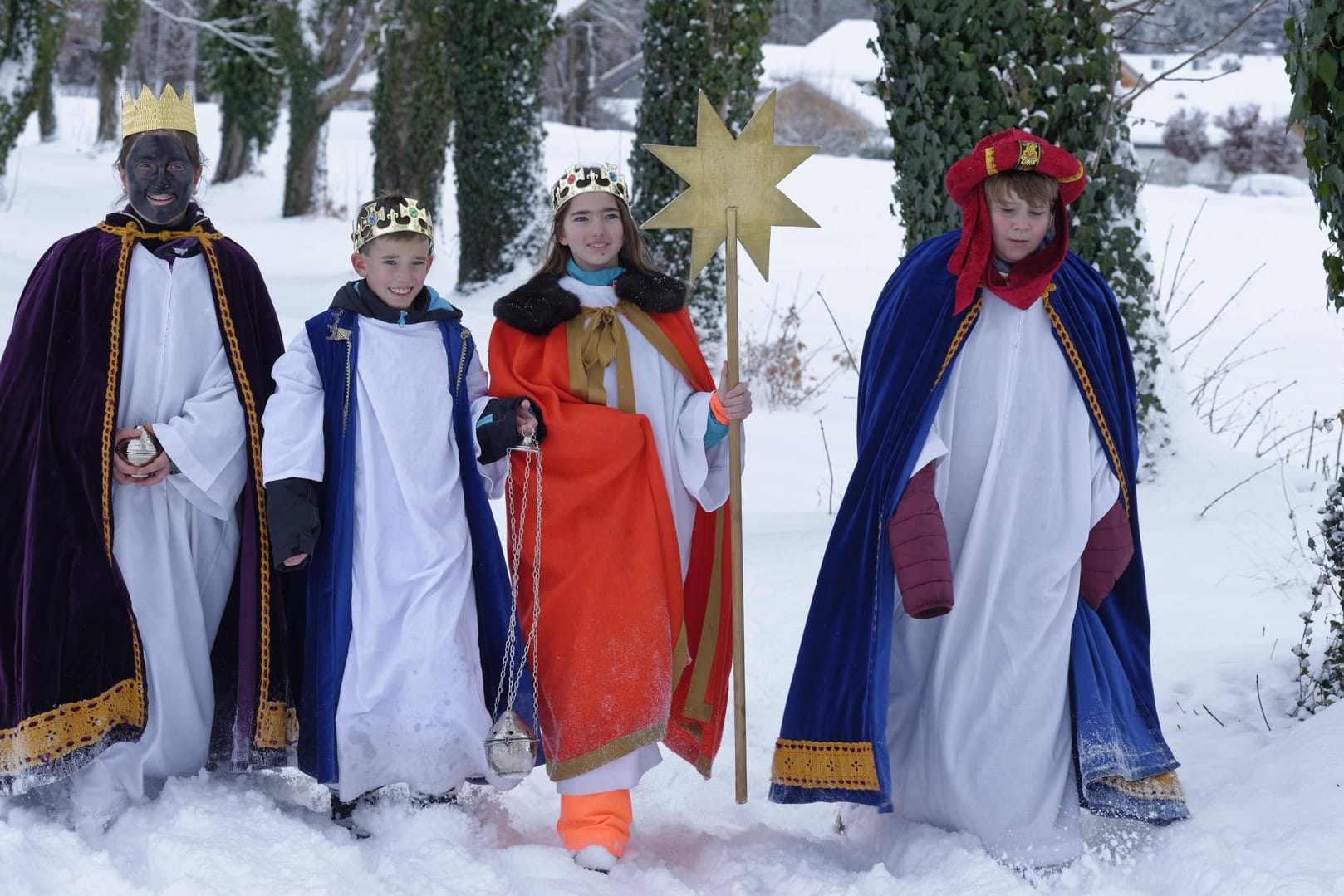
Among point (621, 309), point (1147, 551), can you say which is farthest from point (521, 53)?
point (621, 309)

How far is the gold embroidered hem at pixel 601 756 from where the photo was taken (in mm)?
3760

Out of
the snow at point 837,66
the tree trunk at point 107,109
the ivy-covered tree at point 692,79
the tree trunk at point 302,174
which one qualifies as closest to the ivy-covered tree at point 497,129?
the ivy-covered tree at point 692,79

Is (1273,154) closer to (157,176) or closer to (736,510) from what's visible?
(736,510)

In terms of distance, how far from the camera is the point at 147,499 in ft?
12.4

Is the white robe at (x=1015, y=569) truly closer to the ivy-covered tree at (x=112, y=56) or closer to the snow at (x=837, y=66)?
the ivy-covered tree at (x=112, y=56)

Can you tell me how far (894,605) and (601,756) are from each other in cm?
85

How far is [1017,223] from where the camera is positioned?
351 centimetres

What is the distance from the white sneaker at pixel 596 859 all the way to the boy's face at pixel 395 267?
1.49 m

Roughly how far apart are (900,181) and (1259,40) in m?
47.0

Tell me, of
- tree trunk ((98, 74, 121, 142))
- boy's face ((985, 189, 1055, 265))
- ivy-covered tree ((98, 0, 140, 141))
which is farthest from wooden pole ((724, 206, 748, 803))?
tree trunk ((98, 74, 121, 142))

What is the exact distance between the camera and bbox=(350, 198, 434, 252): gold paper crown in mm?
3756

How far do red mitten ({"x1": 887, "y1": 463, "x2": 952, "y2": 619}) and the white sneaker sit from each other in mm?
990

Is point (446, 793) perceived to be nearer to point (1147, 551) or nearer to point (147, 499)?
point (147, 499)

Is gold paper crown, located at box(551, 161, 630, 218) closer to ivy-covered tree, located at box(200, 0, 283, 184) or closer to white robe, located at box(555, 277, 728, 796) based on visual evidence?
white robe, located at box(555, 277, 728, 796)
